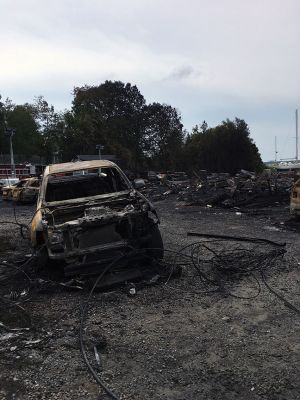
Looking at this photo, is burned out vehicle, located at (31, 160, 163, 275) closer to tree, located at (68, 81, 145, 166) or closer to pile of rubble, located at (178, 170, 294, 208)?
pile of rubble, located at (178, 170, 294, 208)

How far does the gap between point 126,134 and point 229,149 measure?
61.5 ft

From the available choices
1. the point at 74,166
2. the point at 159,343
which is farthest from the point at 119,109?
the point at 159,343

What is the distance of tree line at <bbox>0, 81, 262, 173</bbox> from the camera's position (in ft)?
177

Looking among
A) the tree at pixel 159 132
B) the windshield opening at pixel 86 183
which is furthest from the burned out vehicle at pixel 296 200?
the tree at pixel 159 132

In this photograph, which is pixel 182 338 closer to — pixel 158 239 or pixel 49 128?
pixel 158 239

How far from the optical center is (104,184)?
10.1m

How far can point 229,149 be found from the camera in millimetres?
59219

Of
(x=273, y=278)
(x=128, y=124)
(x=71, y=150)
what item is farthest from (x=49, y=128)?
(x=273, y=278)

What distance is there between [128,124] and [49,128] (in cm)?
2078

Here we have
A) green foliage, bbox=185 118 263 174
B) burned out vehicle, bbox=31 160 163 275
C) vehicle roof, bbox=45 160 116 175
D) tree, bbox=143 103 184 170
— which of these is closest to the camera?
burned out vehicle, bbox=31 160 163 275

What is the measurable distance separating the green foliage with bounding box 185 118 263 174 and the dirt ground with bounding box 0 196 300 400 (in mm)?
52407

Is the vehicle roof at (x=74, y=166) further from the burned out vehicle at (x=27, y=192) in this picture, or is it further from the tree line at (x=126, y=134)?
the tree line at (x=126, y=134)

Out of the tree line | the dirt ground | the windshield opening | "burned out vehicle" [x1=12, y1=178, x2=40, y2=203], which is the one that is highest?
the tree line

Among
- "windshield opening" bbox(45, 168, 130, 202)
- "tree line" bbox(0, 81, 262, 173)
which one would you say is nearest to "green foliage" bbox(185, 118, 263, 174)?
"tree line" bbox(0, 81, 262, 173)
